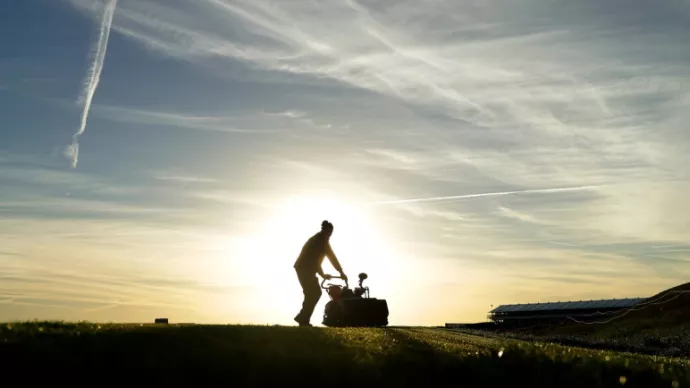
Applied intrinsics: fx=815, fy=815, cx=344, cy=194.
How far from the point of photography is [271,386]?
437 inches

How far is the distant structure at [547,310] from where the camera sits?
389 feet

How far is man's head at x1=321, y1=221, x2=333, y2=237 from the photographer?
2478cm

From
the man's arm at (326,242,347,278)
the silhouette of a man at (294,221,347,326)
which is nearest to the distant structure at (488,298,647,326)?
the man's arm at (326,242,347,278)

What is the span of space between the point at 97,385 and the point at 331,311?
20484 millimetres

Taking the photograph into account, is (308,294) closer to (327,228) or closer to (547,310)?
(327,228)

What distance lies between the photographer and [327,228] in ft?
81.5

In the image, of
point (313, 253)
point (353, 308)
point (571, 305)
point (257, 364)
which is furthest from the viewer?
point (571, 305)

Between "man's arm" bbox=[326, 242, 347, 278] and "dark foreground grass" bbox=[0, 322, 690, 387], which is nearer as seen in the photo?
"dark foreground grass" bbox=[0, 322, 690, 387]

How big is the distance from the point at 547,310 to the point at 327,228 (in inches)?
4279

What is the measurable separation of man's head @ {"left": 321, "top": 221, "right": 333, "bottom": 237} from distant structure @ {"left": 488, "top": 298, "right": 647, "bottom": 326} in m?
95.4

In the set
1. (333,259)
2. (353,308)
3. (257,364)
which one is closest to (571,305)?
(353,308)

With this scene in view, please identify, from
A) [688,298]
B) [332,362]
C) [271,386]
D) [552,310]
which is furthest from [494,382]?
[552,310]

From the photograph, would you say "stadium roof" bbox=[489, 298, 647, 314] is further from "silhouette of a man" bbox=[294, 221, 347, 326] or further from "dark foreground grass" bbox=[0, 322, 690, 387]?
"dark foreground grass" bbox=[0, 322, 690, 387]

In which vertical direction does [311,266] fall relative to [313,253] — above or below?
below
